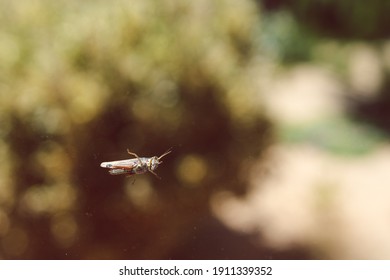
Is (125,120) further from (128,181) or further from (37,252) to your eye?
(37,252)

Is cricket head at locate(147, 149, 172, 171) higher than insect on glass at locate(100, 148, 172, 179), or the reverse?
cricket head at locate(147, 149, 172, 171)

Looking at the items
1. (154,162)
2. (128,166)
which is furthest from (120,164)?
(154,162)

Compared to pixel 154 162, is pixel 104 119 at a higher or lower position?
higher

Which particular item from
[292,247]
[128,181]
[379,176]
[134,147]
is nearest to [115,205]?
[128,181]

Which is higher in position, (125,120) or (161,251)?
(125,120)

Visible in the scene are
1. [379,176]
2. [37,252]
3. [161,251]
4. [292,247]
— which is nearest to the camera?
[37,252]

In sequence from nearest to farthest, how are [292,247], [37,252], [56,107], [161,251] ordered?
[56,107], [37,252], [161,251], [292,247]

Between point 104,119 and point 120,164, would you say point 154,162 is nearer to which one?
point 120,164

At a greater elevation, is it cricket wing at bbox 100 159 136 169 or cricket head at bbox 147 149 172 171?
cricket head at bbox 147 149 172 171
